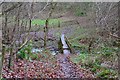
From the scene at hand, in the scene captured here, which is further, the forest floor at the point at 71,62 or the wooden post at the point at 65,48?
the wooden post at the point at 65,48

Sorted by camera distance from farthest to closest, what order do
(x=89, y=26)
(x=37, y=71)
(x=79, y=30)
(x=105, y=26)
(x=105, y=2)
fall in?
(x=79, y=30)
(x=89, y=26)
(x=105, y=26)
(x=105, y=2)
(x=37, y=71)

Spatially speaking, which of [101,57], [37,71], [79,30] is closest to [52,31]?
[79,30]

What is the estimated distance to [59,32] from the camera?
28.2 ft

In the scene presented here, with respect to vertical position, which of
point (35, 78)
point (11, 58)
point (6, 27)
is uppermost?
point (6, 27)

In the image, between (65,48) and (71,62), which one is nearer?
(71,62)

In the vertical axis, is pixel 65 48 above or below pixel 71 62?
above

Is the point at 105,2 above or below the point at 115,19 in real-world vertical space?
above

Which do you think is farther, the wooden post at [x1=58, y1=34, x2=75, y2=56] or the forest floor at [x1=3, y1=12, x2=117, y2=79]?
the wooden post at [x1=58, y1=34, x2=75, y2=56]

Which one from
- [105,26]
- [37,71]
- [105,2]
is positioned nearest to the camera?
[37,71]

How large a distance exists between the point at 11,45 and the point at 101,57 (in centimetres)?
238

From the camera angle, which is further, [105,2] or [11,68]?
[105,2]

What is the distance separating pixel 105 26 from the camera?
19.5 feet

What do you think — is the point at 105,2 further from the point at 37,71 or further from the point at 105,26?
the point at 37,71

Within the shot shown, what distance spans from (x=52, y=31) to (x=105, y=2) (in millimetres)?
3444
